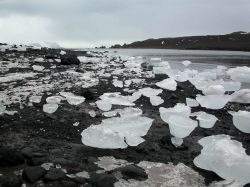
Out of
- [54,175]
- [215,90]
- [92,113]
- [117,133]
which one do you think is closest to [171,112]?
[117,133]

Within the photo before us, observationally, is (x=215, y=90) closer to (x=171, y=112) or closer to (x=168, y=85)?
(x=168, y=85)

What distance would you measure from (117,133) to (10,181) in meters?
1.15

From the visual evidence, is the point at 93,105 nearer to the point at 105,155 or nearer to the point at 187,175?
the point at 105,155

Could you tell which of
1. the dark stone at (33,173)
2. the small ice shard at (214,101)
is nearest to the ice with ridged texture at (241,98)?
the small ice shard at (214,101)

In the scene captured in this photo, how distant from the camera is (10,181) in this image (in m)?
2.48

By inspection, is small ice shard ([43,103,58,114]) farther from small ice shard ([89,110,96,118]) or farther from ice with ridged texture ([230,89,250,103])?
ice with ridged texture ([230,89,250,103])

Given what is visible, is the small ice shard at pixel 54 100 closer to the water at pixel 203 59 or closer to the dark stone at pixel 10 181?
the dark stone at pixel 10 181

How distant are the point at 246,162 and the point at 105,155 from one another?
3.68 ft

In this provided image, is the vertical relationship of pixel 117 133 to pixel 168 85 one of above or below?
above

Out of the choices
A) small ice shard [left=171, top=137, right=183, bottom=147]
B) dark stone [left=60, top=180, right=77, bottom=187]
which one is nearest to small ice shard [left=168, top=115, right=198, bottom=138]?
small ice shard [left=171, top=137, right=183, bottom=147]

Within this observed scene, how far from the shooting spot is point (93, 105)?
494cm

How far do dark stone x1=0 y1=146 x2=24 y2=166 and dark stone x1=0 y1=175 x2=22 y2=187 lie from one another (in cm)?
33

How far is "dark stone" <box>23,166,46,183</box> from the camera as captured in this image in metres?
2.60

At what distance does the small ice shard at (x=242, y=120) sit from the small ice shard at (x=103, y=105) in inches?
60.2
